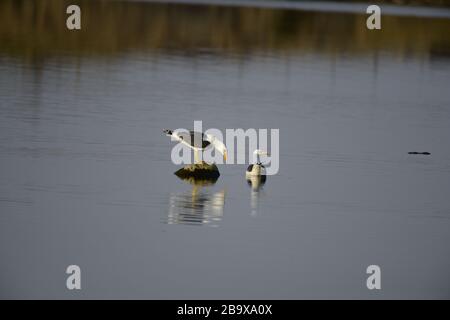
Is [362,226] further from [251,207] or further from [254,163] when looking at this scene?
[254,163]

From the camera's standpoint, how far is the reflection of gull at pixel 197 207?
777 inches

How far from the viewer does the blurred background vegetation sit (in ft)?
168

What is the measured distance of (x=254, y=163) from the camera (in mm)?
23062

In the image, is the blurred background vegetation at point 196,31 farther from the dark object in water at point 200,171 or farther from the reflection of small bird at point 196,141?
the dark object in water at point 200,171

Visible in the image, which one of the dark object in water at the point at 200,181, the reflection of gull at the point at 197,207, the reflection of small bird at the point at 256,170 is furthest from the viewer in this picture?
the reflection of small bird at the point at 256,170

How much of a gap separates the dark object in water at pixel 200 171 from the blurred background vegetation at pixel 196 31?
70.2ft

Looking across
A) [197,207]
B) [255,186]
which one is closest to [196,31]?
[255,186]

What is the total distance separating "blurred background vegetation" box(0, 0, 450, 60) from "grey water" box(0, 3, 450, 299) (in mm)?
9304

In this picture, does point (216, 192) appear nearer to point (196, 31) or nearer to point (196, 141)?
point (196, 141)

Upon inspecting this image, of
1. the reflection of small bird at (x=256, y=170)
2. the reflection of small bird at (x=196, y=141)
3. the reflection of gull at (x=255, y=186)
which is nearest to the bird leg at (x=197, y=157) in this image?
the reflection of small bird at (x=196, y=141)

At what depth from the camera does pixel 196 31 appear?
59594 mm

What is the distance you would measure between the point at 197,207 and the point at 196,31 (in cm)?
3941

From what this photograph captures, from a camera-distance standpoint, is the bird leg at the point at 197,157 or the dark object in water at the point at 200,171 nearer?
the dark object in water at the point at 200,171
